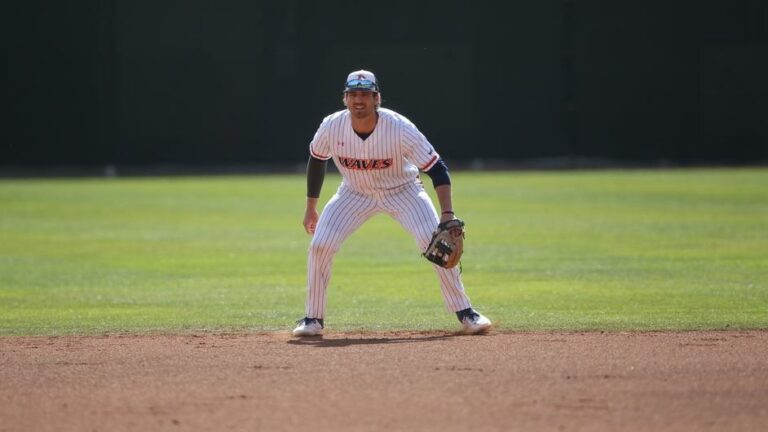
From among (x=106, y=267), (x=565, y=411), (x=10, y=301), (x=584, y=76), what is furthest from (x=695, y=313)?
(x=584, y=76)

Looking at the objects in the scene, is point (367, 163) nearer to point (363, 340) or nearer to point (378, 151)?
point (378, 151)

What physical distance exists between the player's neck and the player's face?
4cm

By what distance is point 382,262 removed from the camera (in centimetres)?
1247

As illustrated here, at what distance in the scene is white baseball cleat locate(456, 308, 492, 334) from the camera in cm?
757

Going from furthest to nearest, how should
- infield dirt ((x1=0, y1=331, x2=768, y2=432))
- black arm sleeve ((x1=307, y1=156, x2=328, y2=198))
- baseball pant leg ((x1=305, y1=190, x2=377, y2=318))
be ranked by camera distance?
black arm sleeve ((x1=307, y1=156, x2=328, y2=198)) < baseball pant leg ((x1=305, y1=190, x2=377, y2=318)) < infield dirt ((x1=0, y1=331, x2=768, y2=432))

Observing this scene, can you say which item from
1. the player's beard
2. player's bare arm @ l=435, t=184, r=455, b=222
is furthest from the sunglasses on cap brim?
player's bare arm @ l=435, t=184, r=455, b=222

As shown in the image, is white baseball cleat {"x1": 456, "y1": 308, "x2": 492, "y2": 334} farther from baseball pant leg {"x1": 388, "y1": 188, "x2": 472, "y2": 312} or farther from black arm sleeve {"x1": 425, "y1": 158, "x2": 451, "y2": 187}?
black arm sleeve {"x1": 425, "y1": 158, "x2": 451, "y2": 187}

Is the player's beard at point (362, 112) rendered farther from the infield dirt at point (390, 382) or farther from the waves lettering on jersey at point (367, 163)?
the infield dirt at point (390, 382)

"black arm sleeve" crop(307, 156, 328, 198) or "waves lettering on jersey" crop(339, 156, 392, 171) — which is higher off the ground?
"waves lettering on jersey" crop(339, 156, 392, 171)

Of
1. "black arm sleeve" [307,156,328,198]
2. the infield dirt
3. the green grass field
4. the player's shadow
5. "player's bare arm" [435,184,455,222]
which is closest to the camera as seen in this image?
the infield dirt

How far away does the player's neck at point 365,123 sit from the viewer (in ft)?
24.4

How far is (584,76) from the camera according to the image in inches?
1036

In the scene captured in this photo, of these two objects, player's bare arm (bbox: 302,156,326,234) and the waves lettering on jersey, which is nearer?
the waves lettering on jersey

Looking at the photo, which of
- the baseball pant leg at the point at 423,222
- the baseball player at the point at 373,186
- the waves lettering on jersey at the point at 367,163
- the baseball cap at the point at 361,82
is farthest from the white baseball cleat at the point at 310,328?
the baseball cap at the point at 361,82
